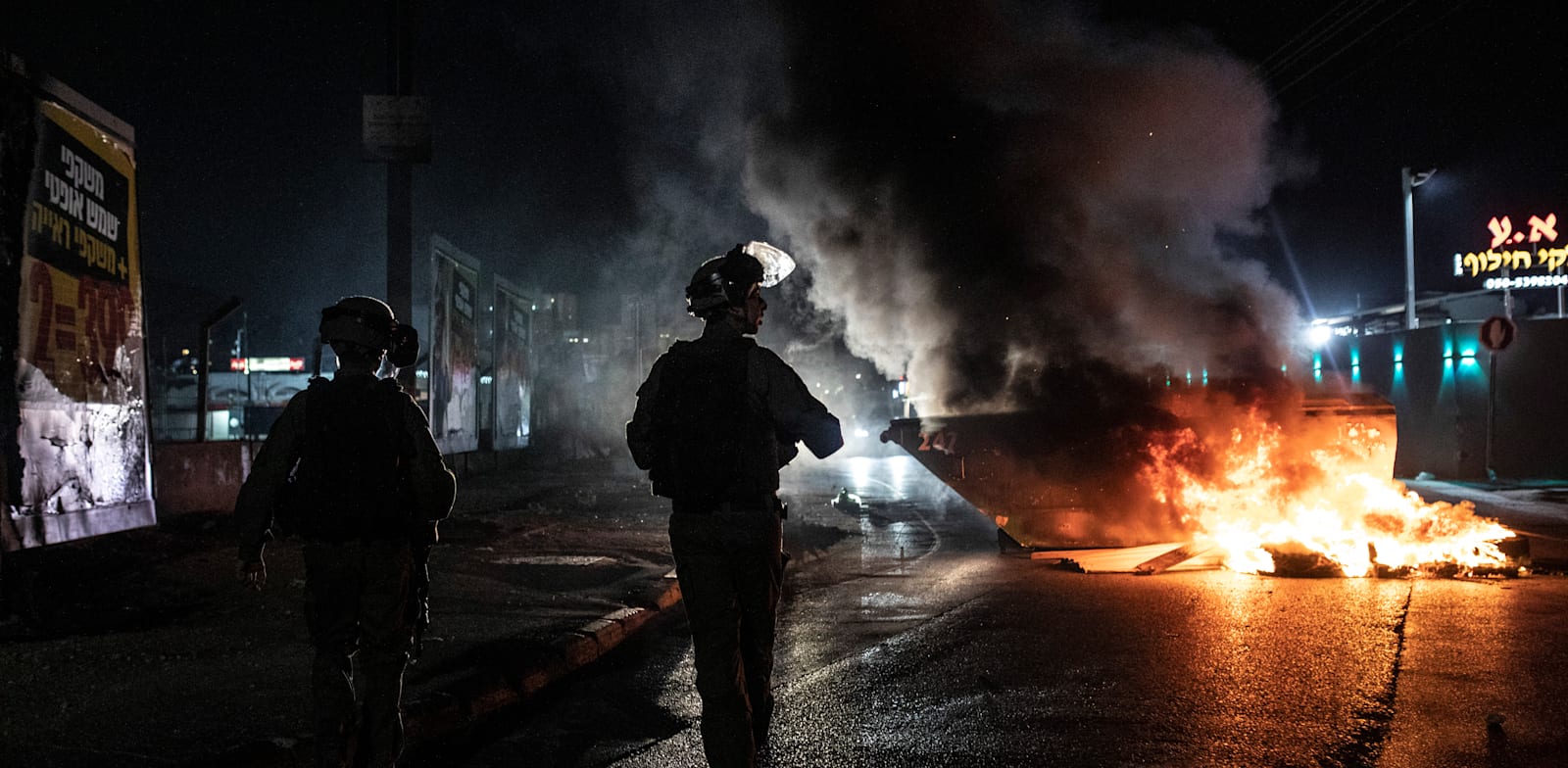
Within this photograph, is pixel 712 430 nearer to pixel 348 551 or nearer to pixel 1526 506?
pixel 348 551

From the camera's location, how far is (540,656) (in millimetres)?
5664

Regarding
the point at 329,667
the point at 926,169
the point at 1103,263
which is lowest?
the point at 329,667

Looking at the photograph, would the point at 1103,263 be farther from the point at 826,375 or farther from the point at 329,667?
the point at 826,375

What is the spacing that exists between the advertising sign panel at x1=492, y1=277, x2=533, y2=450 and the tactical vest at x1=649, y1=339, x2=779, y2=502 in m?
18.5

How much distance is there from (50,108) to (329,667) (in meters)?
A: 5.54

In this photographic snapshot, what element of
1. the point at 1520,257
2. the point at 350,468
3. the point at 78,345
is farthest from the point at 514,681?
the point at 1520,257

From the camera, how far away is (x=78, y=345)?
7297 millimetres

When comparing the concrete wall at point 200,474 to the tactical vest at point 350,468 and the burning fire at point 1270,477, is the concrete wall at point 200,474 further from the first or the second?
the burning fire at point 1270,477

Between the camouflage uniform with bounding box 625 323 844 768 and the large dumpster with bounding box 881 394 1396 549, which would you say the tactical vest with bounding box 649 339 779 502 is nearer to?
the camouflage uniform with bounding box 625 323 844 768

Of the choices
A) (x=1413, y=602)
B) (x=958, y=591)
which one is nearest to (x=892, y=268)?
(x=958, y=591)

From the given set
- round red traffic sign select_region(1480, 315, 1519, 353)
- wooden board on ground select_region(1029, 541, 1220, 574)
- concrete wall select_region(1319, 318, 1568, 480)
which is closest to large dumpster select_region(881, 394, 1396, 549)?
wooden board on ground select_region(1029, 541, 1220, 574)

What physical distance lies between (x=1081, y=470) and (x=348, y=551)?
7.72 metres

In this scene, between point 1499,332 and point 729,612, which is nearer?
point 729,612

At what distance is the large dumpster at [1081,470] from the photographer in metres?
9.95
